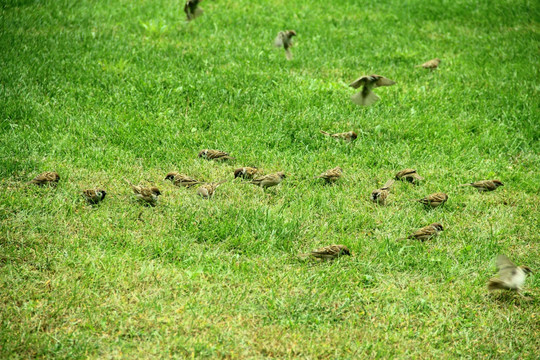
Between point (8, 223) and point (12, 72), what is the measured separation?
4253 mm

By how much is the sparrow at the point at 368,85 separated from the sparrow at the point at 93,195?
344 centimetres

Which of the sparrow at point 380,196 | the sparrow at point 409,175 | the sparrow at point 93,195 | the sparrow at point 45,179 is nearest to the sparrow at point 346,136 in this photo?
the sparrow at point 409,175

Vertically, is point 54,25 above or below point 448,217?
above

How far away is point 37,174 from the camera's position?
6543 mm

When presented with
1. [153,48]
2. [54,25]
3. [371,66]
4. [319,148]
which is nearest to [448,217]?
[319,148]

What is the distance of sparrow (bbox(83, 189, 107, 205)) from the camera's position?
19.9 feet

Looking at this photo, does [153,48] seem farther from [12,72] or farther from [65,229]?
[65,229]

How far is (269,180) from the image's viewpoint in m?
6.59

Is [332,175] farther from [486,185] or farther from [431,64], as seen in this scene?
[431,64]

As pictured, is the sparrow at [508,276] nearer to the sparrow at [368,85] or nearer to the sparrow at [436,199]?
the sparrow at [436,199]

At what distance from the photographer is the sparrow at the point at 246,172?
22.5ft

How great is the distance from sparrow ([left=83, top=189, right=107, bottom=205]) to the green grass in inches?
3.9

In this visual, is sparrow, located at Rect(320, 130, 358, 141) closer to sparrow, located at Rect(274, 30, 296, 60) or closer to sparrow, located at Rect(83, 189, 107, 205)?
sparrow, located at Rect(274, 30, 296, 60)

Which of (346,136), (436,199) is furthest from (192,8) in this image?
(436,199)
